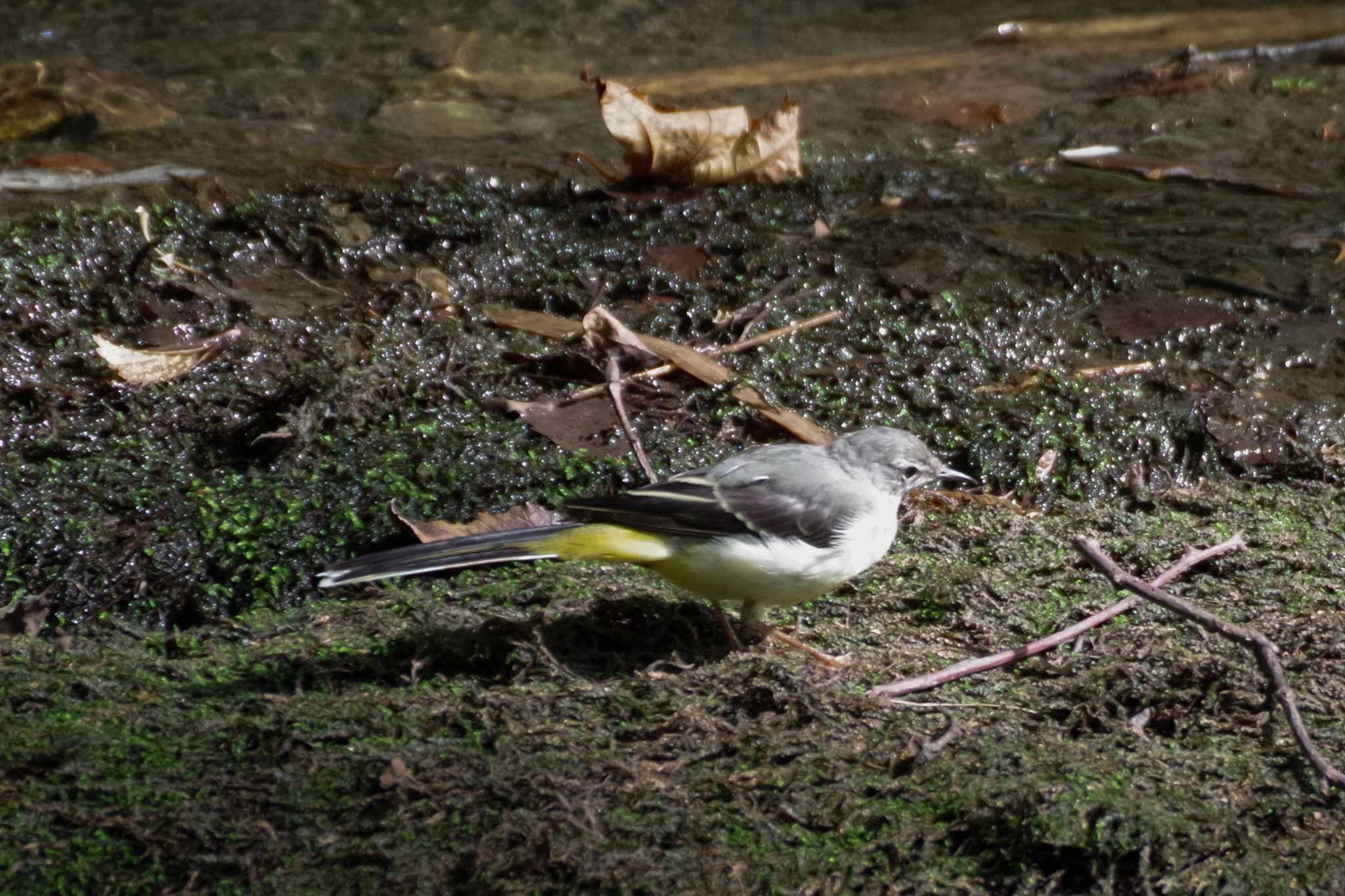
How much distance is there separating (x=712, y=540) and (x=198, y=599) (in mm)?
1955

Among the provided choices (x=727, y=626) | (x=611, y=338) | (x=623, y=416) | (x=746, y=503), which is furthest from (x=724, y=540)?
(x=611, y=338)

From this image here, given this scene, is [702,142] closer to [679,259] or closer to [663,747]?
[679,259]

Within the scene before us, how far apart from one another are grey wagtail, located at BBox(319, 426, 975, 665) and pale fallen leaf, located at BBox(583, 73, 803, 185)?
11.0ft

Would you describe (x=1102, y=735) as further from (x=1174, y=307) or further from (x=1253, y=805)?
(x=1174, y=307)

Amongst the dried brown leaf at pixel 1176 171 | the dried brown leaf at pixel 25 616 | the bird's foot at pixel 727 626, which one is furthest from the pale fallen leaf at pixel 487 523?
the dried brown leaf at pixel 1176 171

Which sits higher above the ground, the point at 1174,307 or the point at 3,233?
the point at 3,233

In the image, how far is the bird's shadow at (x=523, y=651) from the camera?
161 inches

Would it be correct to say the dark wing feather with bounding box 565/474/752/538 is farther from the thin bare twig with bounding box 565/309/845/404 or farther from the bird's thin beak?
the thin bare twig with bounding box 565/309/845/404

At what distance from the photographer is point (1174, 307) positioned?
→ 22.0 feet

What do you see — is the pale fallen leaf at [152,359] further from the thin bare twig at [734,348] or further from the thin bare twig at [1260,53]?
the thin bare twig at [1260,53]

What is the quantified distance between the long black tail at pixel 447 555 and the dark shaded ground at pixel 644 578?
0.21 metres

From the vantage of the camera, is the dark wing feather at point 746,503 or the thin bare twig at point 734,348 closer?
the dark wing feather at point 746,503

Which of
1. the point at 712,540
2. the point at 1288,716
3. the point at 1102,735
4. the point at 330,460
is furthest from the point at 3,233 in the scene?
the point at 1288,716

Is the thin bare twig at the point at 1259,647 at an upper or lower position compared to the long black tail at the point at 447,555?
upper
